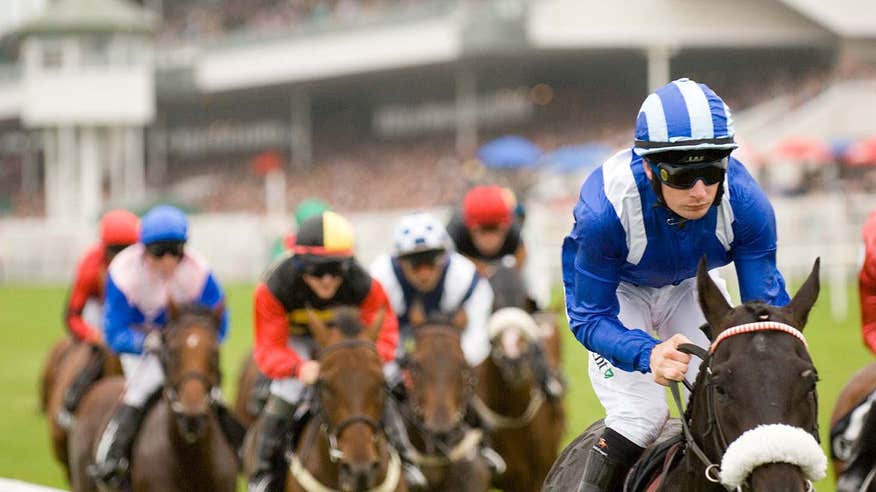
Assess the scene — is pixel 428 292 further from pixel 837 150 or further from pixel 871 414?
pixel 837 150

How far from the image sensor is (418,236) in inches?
304

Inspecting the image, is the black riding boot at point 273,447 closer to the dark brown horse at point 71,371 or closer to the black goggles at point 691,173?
the dark brown horse at point 71,371

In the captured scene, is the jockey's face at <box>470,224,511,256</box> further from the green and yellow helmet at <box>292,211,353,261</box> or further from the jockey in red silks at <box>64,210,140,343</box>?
the green and yellow helmet at <box>292,211,353,261</box>

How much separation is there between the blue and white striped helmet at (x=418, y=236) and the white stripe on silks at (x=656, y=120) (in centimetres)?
388

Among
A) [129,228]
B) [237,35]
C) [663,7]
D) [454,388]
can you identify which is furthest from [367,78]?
[454,388]

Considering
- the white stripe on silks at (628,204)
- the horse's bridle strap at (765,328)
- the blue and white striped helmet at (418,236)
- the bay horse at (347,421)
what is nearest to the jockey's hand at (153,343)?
the bay horse at (347,421)

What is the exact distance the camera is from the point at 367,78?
4228cm

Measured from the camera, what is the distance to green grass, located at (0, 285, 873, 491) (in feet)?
36.9

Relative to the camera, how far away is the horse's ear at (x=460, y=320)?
7.64 meters

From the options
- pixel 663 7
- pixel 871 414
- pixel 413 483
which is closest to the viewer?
pixel 871 414

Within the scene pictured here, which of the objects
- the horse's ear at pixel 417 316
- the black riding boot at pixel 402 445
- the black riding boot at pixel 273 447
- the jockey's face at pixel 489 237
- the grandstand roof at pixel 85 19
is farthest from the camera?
the grandstand roof at pixel 85 19

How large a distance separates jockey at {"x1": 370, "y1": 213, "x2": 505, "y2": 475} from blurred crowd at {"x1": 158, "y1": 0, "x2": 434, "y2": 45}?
1311 inches

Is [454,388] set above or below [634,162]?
below

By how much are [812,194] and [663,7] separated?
12.3 m
